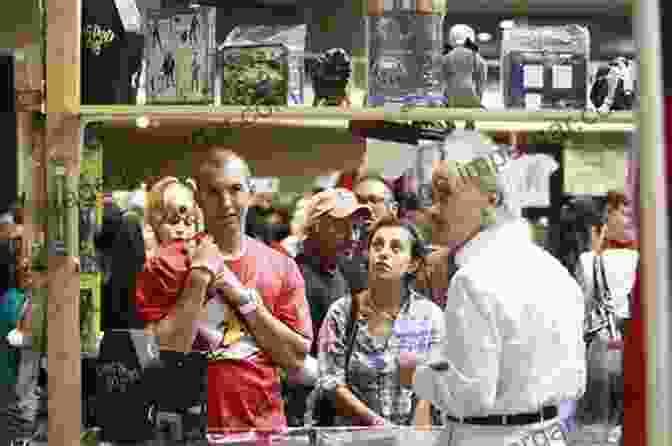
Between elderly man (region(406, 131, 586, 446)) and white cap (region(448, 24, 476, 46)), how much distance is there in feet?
0.74

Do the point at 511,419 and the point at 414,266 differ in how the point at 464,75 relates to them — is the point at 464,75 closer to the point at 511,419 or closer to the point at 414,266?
the point at 414,266

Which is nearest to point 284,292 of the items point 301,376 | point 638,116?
point 301,376

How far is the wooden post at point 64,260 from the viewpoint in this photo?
3.05 meters

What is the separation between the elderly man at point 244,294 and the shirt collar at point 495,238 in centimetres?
43

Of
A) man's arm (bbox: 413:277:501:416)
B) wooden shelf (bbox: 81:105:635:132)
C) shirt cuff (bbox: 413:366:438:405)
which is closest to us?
man's arm (bbox: 413:277:501:416)

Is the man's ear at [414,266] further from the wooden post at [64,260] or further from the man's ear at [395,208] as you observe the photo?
the wooden post at [64,260]

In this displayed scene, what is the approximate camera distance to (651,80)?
1725 millimetres

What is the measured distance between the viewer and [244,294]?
3.10m

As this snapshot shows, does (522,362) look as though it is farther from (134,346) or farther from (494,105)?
(134,346)

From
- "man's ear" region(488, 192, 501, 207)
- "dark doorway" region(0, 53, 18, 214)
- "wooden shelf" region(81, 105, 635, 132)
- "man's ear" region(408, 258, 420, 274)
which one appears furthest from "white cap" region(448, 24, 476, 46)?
"dark doorway" region(0, 53, 18, 214)

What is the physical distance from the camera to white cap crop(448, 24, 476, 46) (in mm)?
3096

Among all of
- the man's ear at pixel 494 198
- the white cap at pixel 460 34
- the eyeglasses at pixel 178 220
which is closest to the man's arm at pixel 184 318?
the eyeglasses at pixel 178 220

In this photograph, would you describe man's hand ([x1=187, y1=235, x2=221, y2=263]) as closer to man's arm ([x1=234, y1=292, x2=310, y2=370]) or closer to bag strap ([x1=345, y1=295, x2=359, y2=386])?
man's arm ([x1=234, y1=292, x2=310, y2=370])

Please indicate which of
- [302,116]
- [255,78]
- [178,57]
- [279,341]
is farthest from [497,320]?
[178,57]
